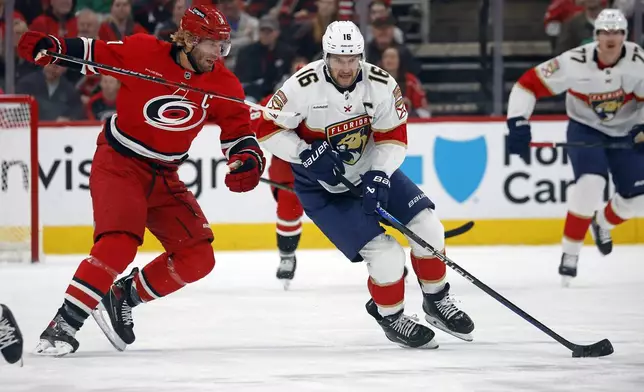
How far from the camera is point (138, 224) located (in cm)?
397

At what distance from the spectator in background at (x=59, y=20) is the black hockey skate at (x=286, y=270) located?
106 inches

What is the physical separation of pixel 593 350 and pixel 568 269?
2136 mm

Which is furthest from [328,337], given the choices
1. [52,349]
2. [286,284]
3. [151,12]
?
[151,12]

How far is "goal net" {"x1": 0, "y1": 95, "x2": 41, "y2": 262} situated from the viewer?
280 inches

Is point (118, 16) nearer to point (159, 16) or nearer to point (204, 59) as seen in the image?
point (159, 16)

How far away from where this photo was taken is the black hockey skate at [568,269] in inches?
231

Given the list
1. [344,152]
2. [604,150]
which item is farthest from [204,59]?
[604,150]

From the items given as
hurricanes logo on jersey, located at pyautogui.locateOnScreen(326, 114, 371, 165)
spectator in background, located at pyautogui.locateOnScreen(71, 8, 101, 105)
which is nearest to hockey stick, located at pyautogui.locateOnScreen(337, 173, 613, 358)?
hurricanes logo on jersey, located at pyautogui.locateOnScreen(326, 114, 371, 165)

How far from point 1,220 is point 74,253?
2.17 ft

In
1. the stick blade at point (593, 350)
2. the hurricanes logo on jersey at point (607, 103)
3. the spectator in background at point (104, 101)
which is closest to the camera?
the stick blade at point (593, 350)

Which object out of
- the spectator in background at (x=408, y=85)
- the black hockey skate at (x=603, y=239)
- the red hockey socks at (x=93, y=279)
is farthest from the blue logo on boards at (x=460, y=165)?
the red hockey socks at (x=93, y=279)

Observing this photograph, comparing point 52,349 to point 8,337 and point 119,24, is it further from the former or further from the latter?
point 119,24

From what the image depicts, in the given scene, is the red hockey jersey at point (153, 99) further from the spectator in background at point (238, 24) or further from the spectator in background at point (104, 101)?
the spectator in background at point (238, 24)

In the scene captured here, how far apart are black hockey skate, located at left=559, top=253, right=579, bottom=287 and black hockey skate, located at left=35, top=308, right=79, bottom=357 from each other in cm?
284
